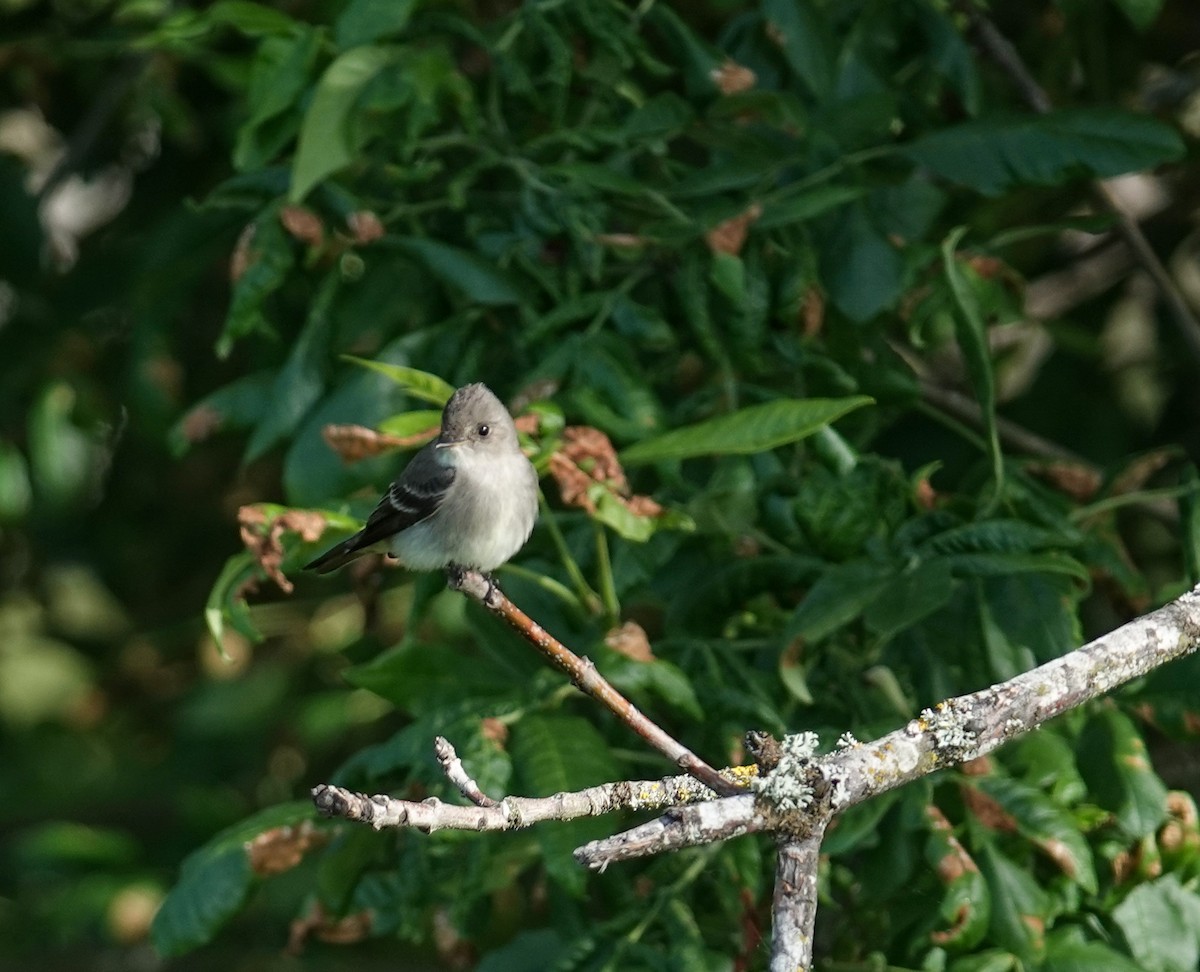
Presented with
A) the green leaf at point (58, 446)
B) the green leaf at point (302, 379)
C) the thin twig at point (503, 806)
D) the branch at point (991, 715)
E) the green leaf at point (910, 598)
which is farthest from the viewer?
the green leaf at point (58, 446)

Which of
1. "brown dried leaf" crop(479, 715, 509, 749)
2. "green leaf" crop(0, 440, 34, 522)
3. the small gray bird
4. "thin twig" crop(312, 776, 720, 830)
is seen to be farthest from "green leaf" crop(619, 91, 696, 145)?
"green leaf" crop(0, 440, 34, 522)

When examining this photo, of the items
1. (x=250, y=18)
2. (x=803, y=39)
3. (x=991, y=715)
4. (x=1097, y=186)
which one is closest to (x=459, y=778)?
(x=991, y=715)

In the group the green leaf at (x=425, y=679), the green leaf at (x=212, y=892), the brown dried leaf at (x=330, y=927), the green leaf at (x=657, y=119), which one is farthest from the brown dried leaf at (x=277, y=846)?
the green leaf at (x=657, y=119)

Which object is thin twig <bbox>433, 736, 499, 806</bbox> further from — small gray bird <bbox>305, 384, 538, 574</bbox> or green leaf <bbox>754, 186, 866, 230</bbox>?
green leaf <bbox>754, 186, 866, 230</bbox>

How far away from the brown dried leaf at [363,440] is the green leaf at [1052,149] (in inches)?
48.6

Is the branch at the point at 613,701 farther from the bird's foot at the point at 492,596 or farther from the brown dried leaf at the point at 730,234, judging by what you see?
the brown dried leaf at the point at 730,234

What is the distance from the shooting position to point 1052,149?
3.54 meters

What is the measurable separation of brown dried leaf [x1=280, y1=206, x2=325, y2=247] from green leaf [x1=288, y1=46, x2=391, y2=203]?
0.15 metres

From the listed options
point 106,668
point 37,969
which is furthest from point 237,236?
point 37,969

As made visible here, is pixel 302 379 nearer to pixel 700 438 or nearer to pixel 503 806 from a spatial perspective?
pixel 700 438

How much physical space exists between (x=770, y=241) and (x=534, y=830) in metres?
1.29

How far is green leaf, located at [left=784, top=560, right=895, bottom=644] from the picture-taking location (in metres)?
2.98

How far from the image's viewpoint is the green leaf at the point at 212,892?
3416 mm

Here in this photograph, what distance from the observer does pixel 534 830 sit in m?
3.45
